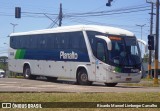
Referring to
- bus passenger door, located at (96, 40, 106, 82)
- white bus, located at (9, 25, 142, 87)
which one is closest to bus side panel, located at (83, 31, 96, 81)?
white bus, located at (9, 25, 142, 87)

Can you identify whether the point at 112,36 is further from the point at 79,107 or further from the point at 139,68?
the point at 79,107

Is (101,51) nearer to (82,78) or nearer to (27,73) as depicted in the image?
(82,78)

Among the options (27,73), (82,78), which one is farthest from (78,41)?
(27,73)

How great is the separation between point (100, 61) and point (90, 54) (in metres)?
0.80

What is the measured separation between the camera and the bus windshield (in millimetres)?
22953

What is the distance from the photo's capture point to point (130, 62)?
77.2ft

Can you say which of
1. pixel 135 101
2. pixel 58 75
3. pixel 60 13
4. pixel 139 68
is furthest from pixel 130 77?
pixel 60 13

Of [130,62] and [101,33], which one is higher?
[101,33]

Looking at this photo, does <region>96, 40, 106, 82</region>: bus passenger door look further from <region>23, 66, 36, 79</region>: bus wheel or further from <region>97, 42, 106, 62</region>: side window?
<region>23, 66, 36, 79</region>: bus wheel

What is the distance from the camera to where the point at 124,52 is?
76.6 ft

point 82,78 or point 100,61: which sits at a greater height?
point 100,61

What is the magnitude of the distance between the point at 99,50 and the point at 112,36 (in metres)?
1.10

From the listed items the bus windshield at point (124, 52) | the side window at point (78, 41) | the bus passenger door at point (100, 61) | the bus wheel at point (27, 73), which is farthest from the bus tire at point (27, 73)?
the bus windshield at point (124, 52)

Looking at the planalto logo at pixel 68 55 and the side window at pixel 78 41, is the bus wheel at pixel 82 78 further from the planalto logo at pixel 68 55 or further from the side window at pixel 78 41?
the side window at pixel 78 41
